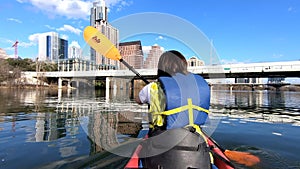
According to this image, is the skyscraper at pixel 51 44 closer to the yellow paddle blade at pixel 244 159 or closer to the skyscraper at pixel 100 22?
the skyscraper at pixel 100 22

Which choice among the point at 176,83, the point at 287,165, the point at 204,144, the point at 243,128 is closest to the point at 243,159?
the point at 287,165

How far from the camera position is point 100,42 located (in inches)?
220

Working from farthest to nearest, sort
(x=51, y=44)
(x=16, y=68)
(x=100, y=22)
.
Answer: (x=51, y=44) < (x=16, y=68) < (x=100, y=22)

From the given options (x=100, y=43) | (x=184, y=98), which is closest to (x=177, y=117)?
(x=184, y=98)

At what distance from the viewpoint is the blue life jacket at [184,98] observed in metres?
2.46

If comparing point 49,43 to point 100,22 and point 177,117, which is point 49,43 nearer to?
point 100,22

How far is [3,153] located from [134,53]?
163 inches

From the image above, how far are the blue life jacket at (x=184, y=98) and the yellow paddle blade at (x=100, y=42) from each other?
3304 mm

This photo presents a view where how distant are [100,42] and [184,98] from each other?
3.85m

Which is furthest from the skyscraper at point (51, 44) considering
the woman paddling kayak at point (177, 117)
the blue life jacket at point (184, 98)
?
the blue life jacket at point (184, 98)

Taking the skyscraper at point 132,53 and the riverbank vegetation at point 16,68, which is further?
the riverbank vegetation at point 16,68

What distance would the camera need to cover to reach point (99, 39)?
5.59 m

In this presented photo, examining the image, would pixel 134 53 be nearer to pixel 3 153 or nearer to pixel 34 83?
pixel 3 153

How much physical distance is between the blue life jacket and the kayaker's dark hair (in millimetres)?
98
